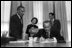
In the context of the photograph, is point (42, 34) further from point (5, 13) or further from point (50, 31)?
Result: point (5, 13)

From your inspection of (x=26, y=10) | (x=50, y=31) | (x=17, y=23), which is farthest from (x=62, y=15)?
(x=17, y=23)

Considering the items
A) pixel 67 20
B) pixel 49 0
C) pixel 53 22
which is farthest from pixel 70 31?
pixel 49 0

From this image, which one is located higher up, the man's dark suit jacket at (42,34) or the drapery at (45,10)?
the drapery at (45,10)

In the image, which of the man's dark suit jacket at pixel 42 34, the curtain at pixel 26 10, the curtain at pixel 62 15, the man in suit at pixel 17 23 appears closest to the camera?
the man's dark suit jacket at pixel 42 34

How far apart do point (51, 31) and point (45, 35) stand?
316mm

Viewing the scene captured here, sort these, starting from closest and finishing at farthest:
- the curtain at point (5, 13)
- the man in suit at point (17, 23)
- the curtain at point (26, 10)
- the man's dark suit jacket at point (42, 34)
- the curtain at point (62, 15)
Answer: the man's dark suit jacket at point (42, 34) → the man in suit at point (17, 23) → the curtain at point (5, 13) → the curtain at point (26, 10) → the curtain at point (62, 15)

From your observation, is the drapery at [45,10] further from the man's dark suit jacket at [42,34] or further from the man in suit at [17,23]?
the man's dark suit jacket at [42,34]

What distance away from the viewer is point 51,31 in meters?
2.53

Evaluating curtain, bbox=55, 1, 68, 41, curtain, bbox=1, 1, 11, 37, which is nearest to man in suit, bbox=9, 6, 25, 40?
curtain, bbox=1, 1, 11, 37

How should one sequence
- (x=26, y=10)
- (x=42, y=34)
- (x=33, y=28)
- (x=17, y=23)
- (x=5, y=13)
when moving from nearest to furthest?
(x=42, y=34) → (x=17, y=23) → (x=33, y=28) → (x=5, y=13) → (x=26, y=10)

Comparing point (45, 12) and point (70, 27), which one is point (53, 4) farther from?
point (70, 27)

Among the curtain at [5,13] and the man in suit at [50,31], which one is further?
the curtain at [5,13]

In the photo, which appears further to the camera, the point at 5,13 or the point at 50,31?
the point at 5,13

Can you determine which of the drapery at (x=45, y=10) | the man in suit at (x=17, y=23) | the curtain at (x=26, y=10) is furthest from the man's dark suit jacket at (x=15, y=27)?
the drapery at (x=45, y=10)
